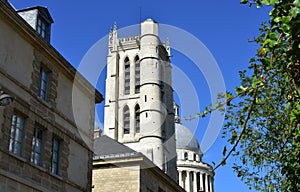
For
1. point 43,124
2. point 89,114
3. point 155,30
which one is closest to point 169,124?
point 155,30

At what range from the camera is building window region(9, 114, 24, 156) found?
12.5m

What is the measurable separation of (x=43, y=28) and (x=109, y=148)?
33.2ft

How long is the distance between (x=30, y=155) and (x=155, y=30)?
5002cm

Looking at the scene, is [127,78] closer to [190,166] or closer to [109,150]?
[190,166]

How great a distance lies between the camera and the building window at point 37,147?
530 inches

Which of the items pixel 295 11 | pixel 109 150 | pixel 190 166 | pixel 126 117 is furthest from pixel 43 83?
pixel 190 166

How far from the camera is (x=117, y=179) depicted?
21.9 metres

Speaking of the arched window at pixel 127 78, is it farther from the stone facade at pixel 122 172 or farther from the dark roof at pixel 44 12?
the dark roof at pixel 44 12

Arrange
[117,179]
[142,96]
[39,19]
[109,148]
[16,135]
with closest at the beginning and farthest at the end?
1. [16,135]
2. [39,19]
3. [117,179]
4. [109,148]
5. [142,96]

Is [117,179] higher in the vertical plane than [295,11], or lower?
higher

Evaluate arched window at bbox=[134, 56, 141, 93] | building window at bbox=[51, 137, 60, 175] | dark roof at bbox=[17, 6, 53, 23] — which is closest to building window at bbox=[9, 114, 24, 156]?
building window at bbox=[51, 137, 60, 175]

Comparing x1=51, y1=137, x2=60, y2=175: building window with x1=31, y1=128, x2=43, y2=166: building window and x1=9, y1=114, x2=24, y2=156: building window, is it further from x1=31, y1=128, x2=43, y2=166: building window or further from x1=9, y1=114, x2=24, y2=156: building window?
x1=9, y1=114, x2=24, y2=156: building window

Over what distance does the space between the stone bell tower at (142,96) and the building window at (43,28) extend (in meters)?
38.2

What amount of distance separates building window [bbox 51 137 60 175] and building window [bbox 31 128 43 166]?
763 millimetres
